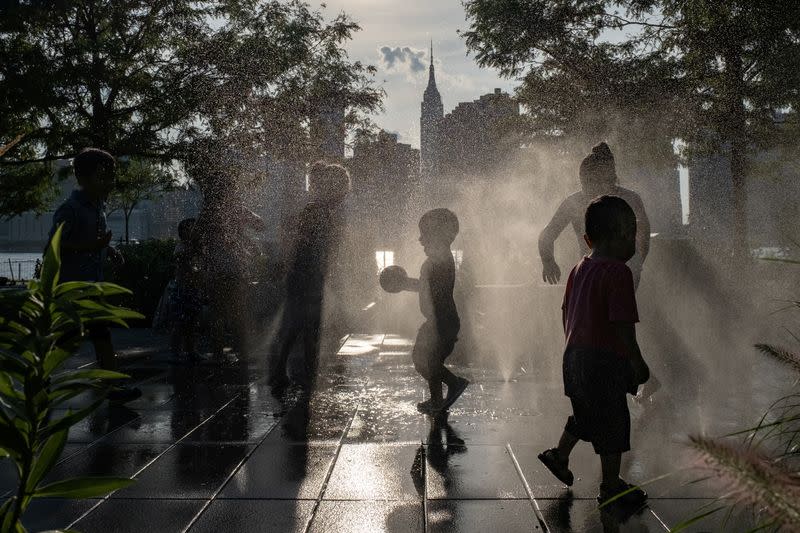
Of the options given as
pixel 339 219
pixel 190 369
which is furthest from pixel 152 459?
pixel 190 369

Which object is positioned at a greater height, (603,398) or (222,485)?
(603,398)

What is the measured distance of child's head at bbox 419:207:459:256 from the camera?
5.72 meters

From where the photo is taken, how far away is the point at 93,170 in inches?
233

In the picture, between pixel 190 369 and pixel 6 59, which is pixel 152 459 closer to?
pixel 190 369

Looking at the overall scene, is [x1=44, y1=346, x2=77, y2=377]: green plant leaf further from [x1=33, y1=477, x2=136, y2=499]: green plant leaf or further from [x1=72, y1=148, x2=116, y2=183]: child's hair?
[x1=72, y1=148, x2=116, y2=183]: child's hair

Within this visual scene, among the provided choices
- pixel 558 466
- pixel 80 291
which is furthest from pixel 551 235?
pixel 80 291

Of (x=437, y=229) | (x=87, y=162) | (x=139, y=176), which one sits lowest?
(x=437, y=229)

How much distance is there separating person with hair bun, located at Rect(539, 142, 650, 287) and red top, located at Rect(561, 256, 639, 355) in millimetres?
1687

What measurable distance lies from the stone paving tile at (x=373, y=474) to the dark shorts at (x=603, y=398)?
0.90 m

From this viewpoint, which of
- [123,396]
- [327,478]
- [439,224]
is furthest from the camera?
[123,396]

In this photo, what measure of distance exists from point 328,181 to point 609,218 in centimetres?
367

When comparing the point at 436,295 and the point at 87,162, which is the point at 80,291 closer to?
the point at 436,295

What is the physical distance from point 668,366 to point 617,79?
1330cm

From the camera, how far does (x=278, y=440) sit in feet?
16.5
